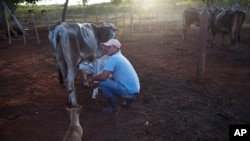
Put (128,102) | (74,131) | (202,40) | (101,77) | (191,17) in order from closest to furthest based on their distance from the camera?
(74,131) < (101,77) < (128,102) < (202,40) < (191,17)

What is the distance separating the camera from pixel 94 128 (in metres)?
5.54

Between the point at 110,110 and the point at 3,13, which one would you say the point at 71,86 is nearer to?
the point at 110,110

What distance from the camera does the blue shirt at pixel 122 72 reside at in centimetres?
577

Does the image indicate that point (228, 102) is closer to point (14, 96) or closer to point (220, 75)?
point (220, 75)

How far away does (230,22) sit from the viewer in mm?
13164

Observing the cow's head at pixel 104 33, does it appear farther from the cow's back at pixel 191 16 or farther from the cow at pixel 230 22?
the cow's back at pixel 191 16

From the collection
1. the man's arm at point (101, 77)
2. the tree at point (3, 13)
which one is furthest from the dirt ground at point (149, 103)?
the tree at point (3, 13)

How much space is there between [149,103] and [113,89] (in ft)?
3.70

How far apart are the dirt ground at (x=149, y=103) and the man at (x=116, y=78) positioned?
1.36ft

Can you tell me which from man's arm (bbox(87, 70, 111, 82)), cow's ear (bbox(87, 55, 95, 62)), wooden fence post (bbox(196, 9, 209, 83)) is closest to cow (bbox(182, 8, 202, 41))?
wooden fence post (bbox(196, 9, 209, 83))

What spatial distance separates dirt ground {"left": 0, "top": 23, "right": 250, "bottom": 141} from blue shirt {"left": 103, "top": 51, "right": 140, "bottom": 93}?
1.95 ft

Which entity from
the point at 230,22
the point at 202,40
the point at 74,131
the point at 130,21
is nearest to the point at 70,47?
the point at 74,131

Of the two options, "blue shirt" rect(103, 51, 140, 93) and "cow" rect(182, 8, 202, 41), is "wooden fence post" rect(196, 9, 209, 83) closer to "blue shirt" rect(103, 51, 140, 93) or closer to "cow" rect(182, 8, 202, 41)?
"blue shirt" rect(103, 51, 140, 93)

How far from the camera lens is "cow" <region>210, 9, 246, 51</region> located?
1295 centimetres
